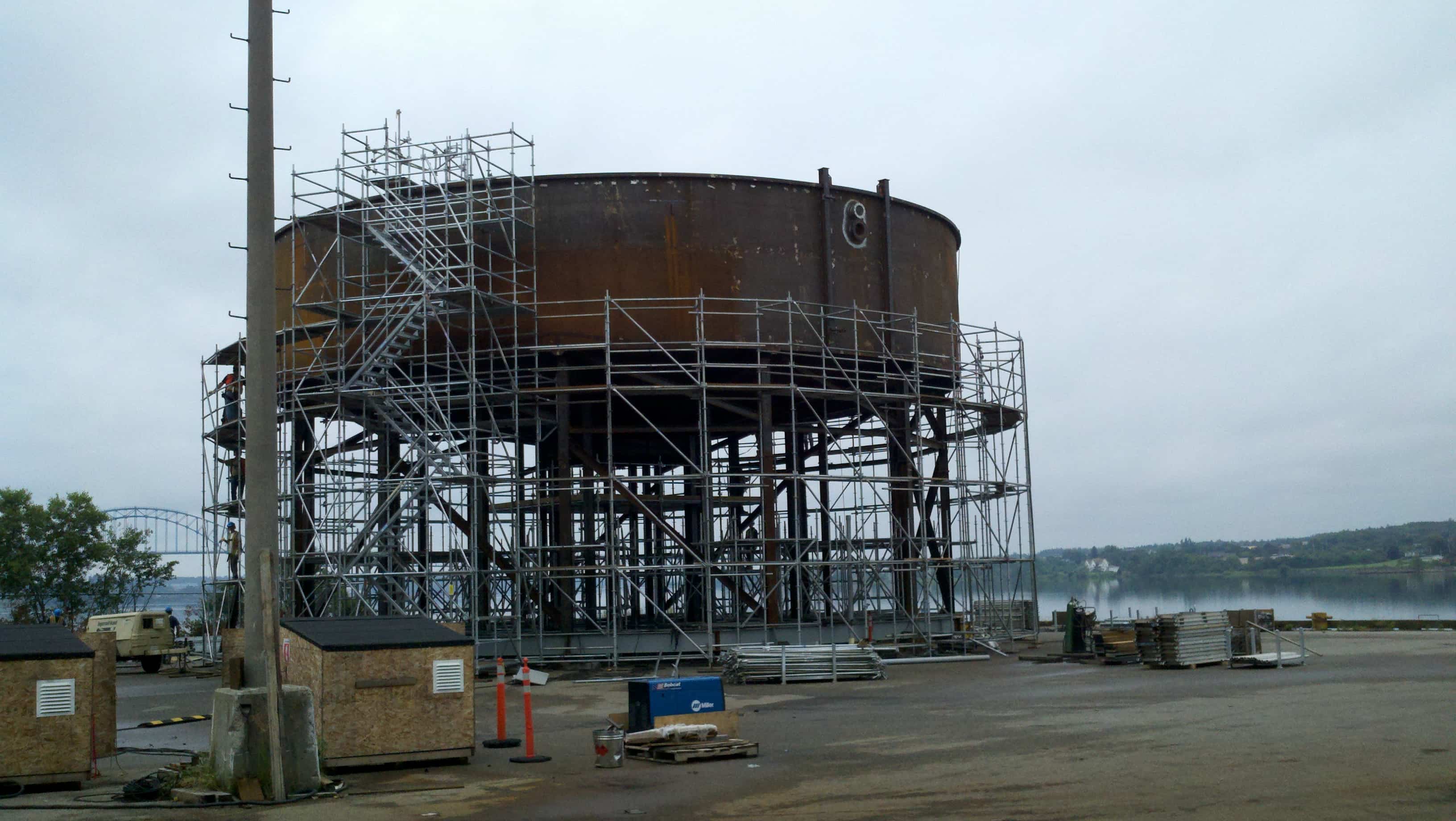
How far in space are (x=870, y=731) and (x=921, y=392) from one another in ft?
60.4

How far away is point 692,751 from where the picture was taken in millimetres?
14945

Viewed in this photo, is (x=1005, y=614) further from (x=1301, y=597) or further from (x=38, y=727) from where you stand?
(x=1301, y=597)

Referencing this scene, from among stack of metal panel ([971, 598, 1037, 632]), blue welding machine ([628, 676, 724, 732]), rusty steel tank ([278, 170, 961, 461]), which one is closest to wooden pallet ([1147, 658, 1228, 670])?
stack of metal panel ([971, 598, 1037, 632])

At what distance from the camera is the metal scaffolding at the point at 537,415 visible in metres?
28.5

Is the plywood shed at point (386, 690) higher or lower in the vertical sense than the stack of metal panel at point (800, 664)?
higher

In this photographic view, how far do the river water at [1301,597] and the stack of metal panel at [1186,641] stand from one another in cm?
2217

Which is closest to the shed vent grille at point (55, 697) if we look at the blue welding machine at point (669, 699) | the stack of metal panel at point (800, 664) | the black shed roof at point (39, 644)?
the black shed roof at point (39, 644)

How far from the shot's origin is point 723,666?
26.5m

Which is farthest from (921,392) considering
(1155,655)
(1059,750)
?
(1059,750)

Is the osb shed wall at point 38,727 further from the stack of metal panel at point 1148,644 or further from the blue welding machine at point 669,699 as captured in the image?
the stack of metal panel at point 1148,644

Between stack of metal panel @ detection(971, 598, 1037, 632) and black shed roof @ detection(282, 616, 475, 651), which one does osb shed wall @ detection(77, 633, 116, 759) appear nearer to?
black shed roof @ detection(282, 616, 475, 651)

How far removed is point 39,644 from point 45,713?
0.91m

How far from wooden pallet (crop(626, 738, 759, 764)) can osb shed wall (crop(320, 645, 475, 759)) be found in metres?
1.90

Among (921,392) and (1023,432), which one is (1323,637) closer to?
(1023,432)
